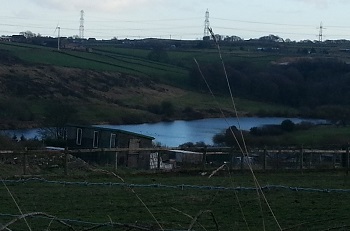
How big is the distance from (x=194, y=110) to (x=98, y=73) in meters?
16.8

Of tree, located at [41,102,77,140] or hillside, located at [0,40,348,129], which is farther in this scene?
hillside, located at [0,40,348,129]

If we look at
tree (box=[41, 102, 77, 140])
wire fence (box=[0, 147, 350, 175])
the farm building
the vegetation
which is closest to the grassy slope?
the vegetation

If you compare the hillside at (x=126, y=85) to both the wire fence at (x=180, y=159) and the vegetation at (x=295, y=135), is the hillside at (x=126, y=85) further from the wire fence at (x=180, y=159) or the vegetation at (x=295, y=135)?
the wire fence at (x=180, y=159)

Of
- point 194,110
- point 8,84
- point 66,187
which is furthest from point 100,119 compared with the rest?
point 66,187

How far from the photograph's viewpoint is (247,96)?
48.8 metres

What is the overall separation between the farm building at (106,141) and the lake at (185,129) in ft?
12.9

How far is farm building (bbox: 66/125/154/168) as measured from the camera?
30.7 m

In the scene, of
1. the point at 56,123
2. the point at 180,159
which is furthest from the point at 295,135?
the point at 180,159

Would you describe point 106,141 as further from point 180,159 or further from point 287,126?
point 287,126

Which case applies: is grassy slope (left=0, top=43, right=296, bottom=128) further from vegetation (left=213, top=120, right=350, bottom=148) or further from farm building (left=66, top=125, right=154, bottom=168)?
farm building (left=66, top=125, right=154, bottom=168)

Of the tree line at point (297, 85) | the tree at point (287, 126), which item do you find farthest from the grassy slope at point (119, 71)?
the tree at point (287, 126)

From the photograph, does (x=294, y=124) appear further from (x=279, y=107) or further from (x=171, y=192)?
(x=171, y=192)

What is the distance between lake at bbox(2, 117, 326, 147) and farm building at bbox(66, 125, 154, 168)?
3933 millimetres

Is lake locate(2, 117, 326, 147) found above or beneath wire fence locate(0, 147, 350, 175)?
beneath
